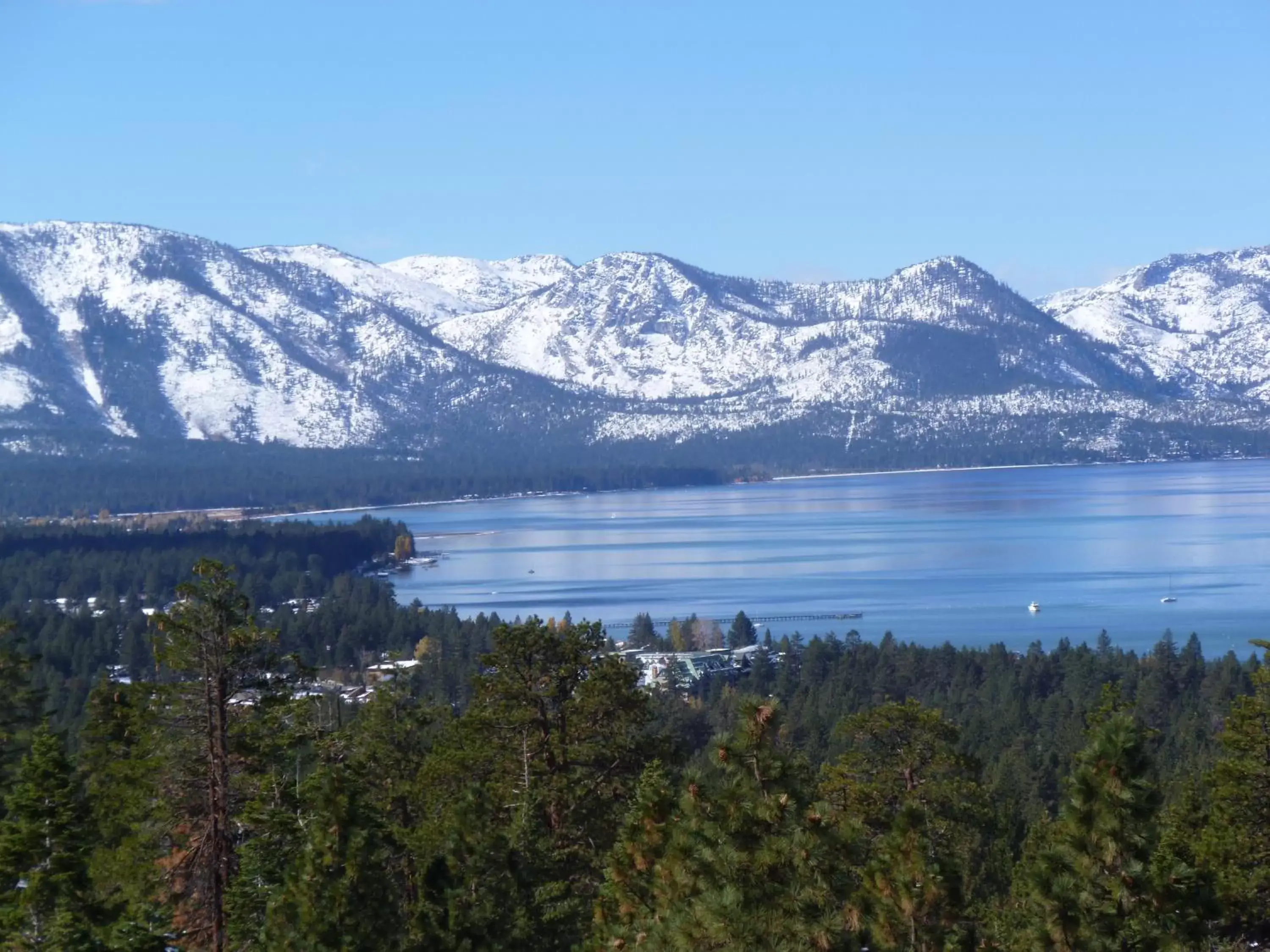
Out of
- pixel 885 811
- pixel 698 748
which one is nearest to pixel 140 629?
pixel 698 748

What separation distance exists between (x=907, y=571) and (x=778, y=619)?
96.4 ft

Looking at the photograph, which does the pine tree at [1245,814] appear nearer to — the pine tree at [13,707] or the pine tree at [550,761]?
the pine tree at [550,761]

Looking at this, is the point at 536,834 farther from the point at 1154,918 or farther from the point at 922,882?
the point at 1154,918

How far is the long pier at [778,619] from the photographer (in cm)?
8588

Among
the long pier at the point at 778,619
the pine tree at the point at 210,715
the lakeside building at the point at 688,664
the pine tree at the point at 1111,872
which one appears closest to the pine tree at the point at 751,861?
the pine tree at the point at 1111,872

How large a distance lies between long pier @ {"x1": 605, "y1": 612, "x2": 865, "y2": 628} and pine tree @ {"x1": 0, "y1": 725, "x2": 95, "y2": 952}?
6829 cm

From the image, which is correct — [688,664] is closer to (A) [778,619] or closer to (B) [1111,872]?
(A) [778,619]

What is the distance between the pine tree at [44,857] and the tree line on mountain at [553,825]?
1.3 inches

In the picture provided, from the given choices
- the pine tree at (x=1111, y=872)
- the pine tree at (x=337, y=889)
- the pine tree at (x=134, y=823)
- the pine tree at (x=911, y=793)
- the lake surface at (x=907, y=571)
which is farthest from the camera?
the lake surface at (x=907, y=571)

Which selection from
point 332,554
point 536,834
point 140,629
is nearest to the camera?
point 536,834

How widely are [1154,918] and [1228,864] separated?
4966 mm

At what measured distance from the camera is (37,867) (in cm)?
1575

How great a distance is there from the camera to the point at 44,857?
15.7 metres

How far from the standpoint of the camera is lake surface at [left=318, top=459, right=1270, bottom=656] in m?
86.1
